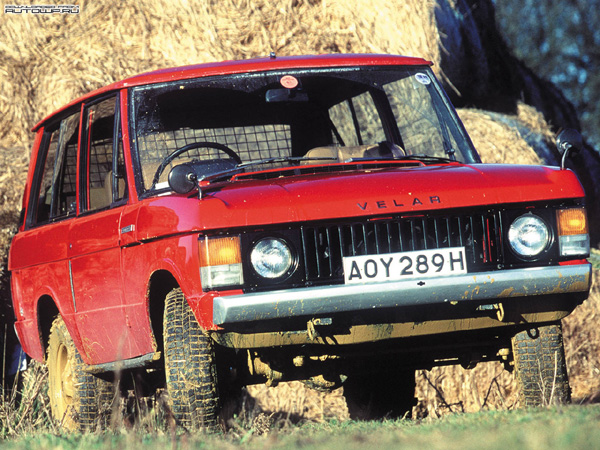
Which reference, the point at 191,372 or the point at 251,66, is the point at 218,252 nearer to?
the point at 191,372

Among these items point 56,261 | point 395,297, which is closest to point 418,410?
point 56,261

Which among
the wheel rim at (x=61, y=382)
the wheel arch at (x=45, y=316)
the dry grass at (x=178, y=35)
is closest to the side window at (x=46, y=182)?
the wheel arch at (x=45, y=316)

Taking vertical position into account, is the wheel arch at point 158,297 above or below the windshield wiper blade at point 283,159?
below

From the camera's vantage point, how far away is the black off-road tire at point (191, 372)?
15.7 feet

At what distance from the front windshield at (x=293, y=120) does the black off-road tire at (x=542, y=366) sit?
47.7 inches

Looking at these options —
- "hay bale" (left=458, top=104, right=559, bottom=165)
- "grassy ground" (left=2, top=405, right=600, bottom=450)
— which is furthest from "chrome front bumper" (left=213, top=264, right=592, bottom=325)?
"hay bale" (left=458, top=104, right=559, bottom=165)

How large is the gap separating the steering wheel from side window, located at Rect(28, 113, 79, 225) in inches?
38.6

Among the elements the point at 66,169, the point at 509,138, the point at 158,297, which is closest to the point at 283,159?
the point at 158,297

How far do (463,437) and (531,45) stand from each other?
31.4 metres

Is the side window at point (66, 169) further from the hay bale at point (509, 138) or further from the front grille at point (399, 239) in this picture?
the hay bale at point (509, 138)

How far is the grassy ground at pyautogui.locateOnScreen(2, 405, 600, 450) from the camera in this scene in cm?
339

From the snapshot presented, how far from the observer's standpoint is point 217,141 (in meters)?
6.36

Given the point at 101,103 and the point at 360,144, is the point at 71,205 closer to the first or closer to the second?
the point at 101,103

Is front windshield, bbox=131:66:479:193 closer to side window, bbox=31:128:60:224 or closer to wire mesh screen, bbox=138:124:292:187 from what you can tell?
wire mesh screen, bbox=138:124:292:187
